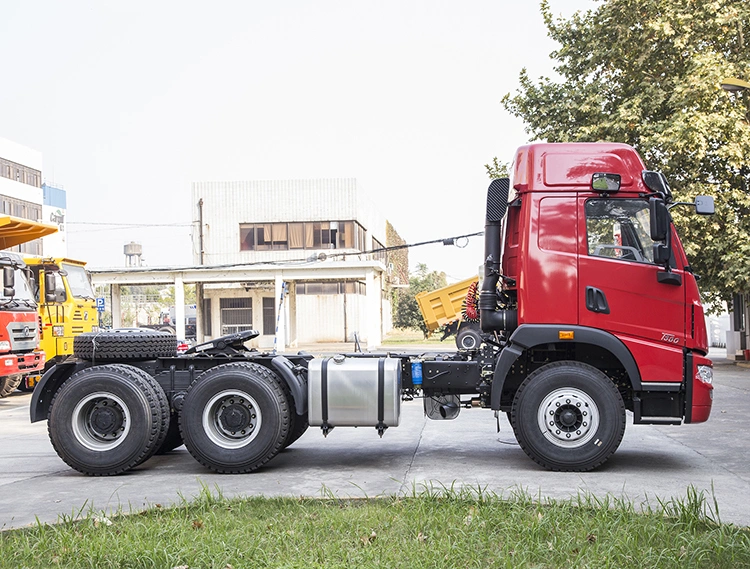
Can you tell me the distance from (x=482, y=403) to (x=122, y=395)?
3747 mm

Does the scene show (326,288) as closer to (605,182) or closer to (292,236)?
(292,236)

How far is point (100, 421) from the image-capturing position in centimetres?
898

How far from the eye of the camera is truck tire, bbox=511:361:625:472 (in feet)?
28.1

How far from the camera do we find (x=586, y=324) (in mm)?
8719

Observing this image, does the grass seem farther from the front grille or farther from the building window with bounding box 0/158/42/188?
the building window with bounding box 0/158/42/188

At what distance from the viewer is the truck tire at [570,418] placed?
337 inches

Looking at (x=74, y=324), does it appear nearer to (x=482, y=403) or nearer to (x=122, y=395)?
(x=122, y=395)

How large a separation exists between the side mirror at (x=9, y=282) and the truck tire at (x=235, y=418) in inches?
355

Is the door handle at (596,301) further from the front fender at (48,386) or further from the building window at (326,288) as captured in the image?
the building window at (326,288)

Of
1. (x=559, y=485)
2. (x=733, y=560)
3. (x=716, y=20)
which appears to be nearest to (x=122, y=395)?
(x=559, y=485)

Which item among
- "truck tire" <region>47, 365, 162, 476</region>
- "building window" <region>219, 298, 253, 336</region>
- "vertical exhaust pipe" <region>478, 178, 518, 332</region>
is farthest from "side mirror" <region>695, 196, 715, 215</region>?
"building window" <region>219, 298, 253, 336</region>

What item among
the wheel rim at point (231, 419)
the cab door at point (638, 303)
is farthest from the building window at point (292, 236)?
A: the cab door at point (638, 303)

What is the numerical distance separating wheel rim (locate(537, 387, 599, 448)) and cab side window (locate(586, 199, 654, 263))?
1.43 meters

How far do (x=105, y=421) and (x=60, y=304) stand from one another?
501 inches
